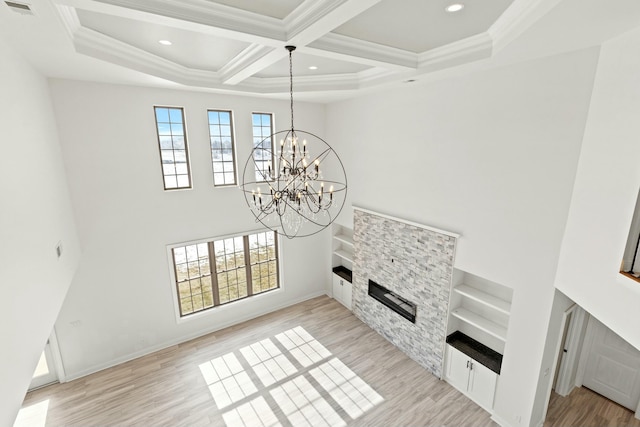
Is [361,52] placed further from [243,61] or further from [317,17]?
[243,61]

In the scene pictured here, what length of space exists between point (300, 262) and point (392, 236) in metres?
2.81

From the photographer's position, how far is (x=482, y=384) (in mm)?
4855

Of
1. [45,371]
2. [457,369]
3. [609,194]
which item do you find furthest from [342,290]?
[45,371]

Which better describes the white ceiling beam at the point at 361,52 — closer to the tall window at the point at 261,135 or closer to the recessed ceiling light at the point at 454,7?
the recessed ceiling light at the point at 454,7

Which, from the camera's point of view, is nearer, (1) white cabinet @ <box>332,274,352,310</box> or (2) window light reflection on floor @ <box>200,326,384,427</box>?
(2) window light reflection on floor @ <box>200,326,384,427</box>

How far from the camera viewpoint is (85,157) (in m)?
4.99

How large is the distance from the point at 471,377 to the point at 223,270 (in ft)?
17.2

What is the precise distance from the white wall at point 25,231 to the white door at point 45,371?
2.38 meters

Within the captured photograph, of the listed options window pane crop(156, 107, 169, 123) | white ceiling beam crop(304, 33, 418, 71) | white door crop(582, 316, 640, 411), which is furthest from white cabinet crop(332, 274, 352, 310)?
window pane crop(156, 107, 169, 123)

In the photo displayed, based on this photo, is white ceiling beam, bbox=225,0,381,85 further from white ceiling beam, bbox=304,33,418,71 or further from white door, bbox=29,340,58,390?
white door, bbox=29,340,58,390

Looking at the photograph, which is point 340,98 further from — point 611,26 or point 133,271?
point 133,271

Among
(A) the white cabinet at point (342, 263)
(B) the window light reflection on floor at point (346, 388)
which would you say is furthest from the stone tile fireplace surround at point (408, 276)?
(B) the window light reflection on floor at point (346, 388)

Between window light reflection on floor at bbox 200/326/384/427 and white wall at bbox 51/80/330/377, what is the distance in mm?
1416

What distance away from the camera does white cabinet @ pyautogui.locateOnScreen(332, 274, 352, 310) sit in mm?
7684
